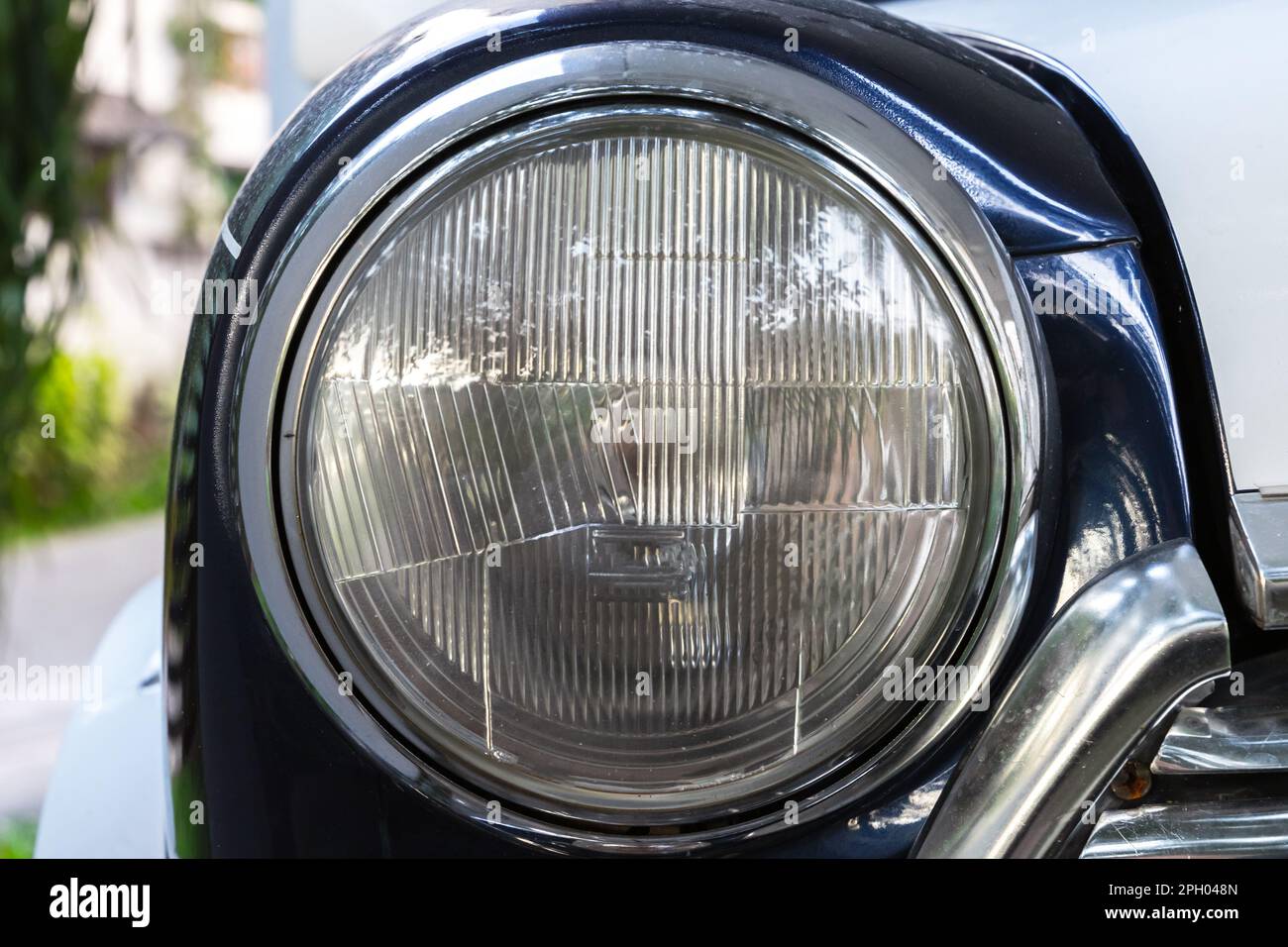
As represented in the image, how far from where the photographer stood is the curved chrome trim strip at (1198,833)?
0.55 metres

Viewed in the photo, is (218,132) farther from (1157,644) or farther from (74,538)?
(1157,644)

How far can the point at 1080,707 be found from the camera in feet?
1.73

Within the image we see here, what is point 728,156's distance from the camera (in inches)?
22.1

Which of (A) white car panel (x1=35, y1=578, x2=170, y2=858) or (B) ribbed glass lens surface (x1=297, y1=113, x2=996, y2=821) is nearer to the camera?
(B) ribbed glass lens surface (x1=297, y1=113, x2=996, y2=821)

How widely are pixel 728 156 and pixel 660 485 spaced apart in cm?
17

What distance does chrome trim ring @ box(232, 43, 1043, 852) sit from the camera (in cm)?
55

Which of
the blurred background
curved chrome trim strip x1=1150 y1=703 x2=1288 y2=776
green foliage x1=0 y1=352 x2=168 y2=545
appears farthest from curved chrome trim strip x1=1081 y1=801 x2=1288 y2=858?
green foliage x1=0 y1=352 x2=168 y2=545

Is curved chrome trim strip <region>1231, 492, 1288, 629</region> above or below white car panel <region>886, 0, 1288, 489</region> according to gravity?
below

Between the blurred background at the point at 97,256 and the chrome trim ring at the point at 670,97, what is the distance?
430 mm

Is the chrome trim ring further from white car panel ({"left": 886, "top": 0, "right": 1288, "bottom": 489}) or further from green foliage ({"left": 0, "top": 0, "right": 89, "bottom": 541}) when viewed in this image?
green foliage ({"left": 0, "top": 0, "right": 89, "bottom": 541})

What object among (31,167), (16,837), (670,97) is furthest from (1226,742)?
(31,167)

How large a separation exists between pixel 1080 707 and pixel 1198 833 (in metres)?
0.10

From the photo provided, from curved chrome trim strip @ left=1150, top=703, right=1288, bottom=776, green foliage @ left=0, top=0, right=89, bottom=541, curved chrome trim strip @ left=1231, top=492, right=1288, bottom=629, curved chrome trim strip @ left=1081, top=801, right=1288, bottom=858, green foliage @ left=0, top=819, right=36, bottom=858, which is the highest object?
green foliage @ left=0, top=0, right=89, bottom=541
